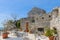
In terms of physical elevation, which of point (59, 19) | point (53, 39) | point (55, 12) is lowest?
point (53, 39)

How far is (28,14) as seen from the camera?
4528 cm

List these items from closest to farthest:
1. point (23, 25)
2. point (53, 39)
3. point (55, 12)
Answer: point (53, 39)
point (55, 12)
point (23, 25)

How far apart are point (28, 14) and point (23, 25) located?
224 inches

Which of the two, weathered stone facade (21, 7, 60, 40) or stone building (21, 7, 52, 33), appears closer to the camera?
weathered stone facade (21, 7, 60, 40)

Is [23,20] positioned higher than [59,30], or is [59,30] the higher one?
[23,20]

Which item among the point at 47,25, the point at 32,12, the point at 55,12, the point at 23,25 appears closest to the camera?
the point at 47,25

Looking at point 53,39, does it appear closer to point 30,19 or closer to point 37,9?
point 30,19

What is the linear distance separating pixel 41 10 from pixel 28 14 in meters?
4.22

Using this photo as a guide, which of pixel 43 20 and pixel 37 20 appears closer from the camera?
pixel 43 20

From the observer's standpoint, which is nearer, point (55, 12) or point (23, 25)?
point (55, 12)

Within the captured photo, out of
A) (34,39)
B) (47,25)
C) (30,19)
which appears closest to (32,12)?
(30,19)

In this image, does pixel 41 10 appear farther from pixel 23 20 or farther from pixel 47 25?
pixel 47 25

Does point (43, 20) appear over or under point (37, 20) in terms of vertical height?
under

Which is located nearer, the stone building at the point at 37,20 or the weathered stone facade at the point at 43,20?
the weathered stone facade at the point at 43,20
